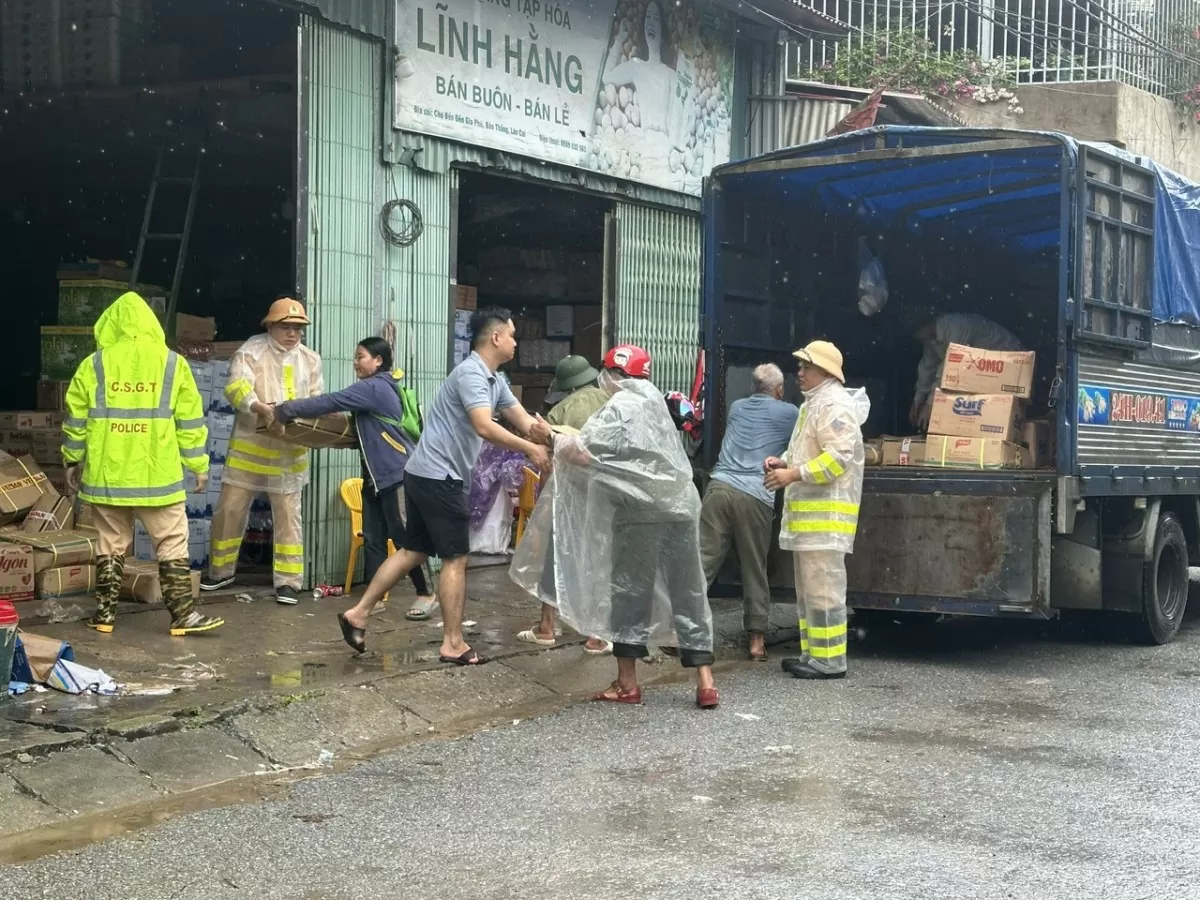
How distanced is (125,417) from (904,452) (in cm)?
454

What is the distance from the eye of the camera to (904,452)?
926 cm

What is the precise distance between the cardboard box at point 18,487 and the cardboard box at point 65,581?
636 millimetres

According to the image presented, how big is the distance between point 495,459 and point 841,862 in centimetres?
710

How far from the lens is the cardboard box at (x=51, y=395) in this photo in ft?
35.7

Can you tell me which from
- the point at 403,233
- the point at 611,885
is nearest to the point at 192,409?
the point at 403,233

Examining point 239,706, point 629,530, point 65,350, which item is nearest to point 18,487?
point 65,350

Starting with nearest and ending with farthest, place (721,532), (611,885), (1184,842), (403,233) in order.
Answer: (611,885) < (1184,842) < (721,532) < (403,233)

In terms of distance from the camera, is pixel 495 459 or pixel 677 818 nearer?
pixel 677 818

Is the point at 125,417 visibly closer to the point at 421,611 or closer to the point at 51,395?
the point at 421,611

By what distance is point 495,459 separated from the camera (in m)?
11.6

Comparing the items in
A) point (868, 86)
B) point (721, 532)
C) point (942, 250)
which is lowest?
point (721, 532)

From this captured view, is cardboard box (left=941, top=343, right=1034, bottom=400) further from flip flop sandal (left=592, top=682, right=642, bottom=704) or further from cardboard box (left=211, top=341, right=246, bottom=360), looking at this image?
cardboard box (left=211, top=341, right=246, bottom=360)

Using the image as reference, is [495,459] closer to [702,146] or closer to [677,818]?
[702,146]

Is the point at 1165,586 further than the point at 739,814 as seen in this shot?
Yes
